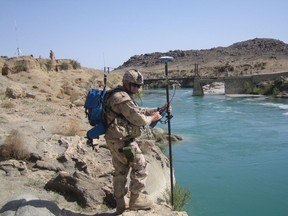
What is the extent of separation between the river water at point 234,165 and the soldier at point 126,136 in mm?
4571

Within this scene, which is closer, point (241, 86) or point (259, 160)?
point (259, 160)

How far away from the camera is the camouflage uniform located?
4.84 meters

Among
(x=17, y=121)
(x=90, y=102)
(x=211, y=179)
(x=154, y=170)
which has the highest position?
(x=90, y=102)

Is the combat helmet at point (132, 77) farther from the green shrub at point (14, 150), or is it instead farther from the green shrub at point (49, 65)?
the green shrub at point (49, 65)

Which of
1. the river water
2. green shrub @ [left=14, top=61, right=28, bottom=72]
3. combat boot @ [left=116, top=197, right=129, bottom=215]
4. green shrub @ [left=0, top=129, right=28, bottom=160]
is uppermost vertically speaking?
green shrub @ [left=14, top=61, right=28, bottom=72]

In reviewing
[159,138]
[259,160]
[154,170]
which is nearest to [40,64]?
[159,138]

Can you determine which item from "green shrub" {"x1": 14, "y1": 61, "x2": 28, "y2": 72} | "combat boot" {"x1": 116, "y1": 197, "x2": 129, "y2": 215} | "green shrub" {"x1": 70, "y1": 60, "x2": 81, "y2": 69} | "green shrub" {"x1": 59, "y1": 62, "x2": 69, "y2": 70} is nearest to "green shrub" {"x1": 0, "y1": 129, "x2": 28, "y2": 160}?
"combat boot" {"x1": 116, "y1": 197, "x2": 129, "y2": 215}

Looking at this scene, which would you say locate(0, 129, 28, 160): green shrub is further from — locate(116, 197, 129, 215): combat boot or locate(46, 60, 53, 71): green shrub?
locate(46, 60, 53, 71): green shrub

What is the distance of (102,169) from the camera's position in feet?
24.5

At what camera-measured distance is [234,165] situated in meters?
13.7

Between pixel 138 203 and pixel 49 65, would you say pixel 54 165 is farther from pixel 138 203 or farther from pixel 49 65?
pixel 49 65

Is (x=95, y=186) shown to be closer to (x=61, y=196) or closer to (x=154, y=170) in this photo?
(x=61, y=196)

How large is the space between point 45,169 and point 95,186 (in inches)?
57.9

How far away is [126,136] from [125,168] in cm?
45
